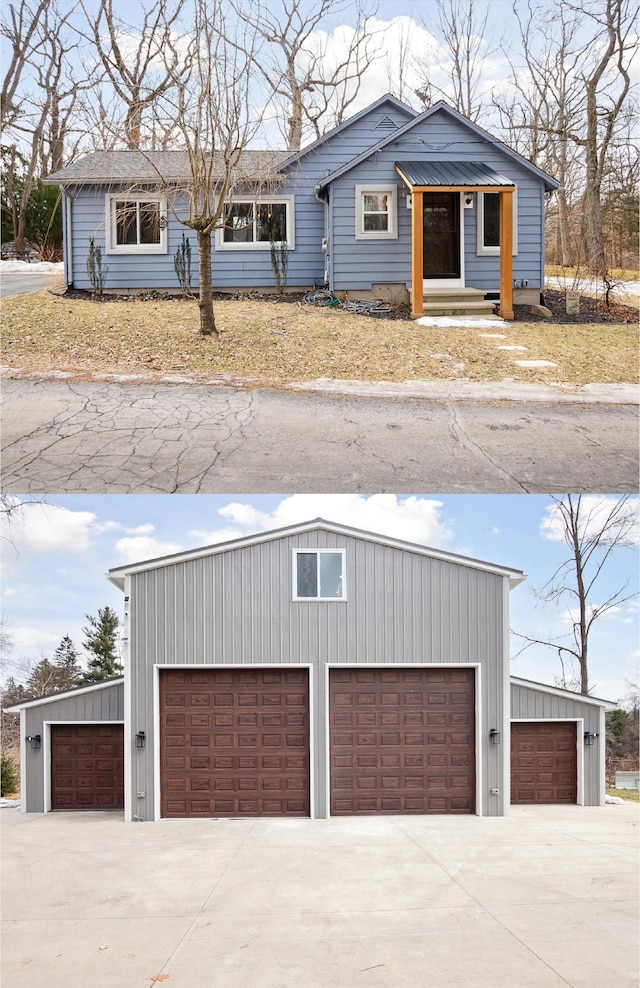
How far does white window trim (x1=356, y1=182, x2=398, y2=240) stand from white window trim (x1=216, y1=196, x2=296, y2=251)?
145 cm

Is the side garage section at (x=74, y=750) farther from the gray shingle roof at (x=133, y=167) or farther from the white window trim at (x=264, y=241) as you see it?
the gray shingle roof at (x=133, y=167)

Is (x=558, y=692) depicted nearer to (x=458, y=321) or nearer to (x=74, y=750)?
(x=458, y=321)

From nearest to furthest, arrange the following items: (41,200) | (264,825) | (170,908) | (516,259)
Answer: (170,908)
(264,825)
(516,259)
(41,200)

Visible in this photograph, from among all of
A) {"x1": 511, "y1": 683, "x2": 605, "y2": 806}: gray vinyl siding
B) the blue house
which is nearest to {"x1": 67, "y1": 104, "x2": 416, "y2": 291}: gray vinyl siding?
the blue house

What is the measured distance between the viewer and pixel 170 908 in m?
5.79

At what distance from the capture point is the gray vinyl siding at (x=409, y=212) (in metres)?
14.7

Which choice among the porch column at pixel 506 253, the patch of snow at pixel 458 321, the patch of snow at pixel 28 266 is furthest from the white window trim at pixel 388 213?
the patch of snow at pixel 28 266

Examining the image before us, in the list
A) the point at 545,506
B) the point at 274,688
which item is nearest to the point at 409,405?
the point at 274,688

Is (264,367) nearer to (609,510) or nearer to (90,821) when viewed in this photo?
(90,821)

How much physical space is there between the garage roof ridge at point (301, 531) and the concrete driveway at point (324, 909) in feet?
10.9

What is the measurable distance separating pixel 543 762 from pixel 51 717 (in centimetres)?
780

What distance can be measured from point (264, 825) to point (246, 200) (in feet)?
37.0

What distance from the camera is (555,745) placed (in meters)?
12.5

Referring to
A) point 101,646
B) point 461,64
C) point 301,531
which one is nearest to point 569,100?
point 461,64
